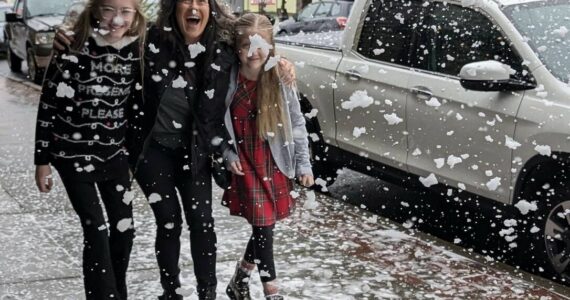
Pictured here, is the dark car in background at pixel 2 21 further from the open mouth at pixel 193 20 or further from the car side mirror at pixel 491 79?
the open mouth at pixel 193 20

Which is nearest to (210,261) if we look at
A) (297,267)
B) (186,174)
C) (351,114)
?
(186,174)

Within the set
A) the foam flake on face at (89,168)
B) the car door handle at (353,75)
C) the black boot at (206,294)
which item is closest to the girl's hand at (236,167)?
the black boot at (206,294)

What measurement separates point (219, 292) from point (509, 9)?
2.58 m

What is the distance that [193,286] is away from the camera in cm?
497

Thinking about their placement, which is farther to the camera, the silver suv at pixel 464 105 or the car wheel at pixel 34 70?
the car wheel at pixel 34 70

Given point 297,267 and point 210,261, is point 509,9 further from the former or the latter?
point 210,261

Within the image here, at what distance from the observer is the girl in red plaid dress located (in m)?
4.44

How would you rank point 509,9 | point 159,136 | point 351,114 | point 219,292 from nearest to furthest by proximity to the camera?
point 159,136, point 219,292, point 509,9, point 351,114

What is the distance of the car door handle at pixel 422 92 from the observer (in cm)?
617

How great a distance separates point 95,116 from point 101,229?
50 cm

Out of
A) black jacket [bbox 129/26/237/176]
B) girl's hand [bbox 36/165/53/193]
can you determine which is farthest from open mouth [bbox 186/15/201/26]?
girl's hand [bbox 36/165/53/193]

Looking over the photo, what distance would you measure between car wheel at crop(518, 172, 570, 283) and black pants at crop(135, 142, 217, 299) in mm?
1994

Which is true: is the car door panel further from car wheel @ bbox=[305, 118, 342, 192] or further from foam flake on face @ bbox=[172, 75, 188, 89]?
foam flake on face @ bbox=[172, 75, 188, 89]

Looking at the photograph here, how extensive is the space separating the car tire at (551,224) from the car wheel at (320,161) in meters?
2.09
